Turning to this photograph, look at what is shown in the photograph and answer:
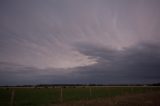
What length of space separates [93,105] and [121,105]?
2586 millimetres

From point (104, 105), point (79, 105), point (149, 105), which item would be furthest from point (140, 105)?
point (79, 105)

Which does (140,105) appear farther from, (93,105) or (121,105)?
(93,105)

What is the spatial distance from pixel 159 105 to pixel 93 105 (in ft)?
19.3

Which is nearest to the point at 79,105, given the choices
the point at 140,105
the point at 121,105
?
the point at 121,105

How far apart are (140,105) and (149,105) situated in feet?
2.58

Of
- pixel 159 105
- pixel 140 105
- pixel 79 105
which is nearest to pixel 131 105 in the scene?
pixel 140 105

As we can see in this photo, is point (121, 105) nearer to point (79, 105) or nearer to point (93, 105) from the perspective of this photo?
point (93, 105)

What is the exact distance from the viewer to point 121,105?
1978 centimetres

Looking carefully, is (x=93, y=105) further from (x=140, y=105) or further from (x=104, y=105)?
(x=140, y=105)

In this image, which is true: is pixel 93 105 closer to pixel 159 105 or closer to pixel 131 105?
pixel 131 105

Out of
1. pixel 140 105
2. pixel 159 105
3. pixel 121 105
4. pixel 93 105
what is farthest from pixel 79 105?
pixel 159 105

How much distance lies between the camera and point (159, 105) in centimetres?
1889

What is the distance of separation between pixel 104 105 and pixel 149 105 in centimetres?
407

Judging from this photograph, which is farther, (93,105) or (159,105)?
(93,105)
